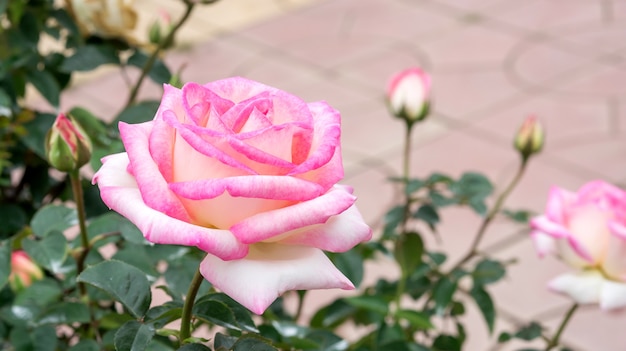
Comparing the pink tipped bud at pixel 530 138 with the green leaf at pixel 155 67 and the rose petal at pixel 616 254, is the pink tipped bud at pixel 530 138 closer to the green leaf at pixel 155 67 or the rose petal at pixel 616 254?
the rose petal at pixel 616 254

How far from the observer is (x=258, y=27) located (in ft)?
8.80

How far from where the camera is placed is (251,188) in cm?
33

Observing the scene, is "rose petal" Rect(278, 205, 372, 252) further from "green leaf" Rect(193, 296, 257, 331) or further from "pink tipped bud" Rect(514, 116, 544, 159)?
"pink tipped bud" Rect(514, 116, 544, 159)

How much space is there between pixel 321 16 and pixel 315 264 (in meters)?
2.45

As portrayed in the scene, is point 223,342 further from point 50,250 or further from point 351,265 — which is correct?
point 351,265

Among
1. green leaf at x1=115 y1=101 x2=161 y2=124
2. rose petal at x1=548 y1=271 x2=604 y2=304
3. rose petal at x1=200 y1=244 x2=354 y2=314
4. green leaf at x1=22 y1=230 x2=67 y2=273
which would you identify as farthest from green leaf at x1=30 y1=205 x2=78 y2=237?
rose petal at x1=548 y1=271 x2=604 y2=304

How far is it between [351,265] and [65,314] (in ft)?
0.80

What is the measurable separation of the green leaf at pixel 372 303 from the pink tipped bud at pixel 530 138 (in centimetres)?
18

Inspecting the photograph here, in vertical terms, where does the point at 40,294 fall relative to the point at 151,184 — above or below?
below

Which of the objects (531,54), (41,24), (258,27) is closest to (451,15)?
(531,54)

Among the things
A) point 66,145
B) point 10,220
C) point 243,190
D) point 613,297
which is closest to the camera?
point 243,190

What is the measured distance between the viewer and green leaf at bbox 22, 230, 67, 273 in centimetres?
51

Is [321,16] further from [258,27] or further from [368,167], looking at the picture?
[368,167]

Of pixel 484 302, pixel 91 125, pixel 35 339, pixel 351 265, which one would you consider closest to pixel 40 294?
pixel 35 339
